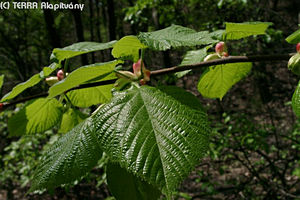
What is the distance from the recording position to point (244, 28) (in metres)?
0.55

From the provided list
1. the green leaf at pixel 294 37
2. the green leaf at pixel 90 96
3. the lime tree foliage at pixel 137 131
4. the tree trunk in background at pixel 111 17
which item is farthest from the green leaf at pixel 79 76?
the tree trunk in background at pixel 111 17

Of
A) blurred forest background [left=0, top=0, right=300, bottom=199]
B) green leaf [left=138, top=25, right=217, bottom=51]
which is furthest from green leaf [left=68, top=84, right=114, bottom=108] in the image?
blurred forest background [left=0, top=0, right=300, bottom=199]

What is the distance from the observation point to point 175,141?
36 centimetres

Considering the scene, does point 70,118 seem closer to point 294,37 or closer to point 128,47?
point 128,47

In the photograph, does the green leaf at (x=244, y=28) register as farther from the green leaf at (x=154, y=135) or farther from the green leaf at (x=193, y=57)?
the green leaf at (x=154, y=135)

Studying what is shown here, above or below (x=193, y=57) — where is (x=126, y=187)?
below

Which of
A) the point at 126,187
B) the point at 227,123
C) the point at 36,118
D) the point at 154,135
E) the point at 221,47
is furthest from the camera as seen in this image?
the point at 227,123

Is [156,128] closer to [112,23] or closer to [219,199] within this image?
[112,23]

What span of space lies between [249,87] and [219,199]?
2892mm

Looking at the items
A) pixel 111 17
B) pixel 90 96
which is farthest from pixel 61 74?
pixel 111 17

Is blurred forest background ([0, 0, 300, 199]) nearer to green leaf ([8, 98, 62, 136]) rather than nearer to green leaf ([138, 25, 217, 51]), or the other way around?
green leaf ([8, 98, 62, 136])

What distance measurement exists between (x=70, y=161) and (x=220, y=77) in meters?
0.46

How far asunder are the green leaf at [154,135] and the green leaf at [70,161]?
76 millimetres

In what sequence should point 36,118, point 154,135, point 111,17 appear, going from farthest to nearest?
point 111,17
point 36,118
point 154,135
